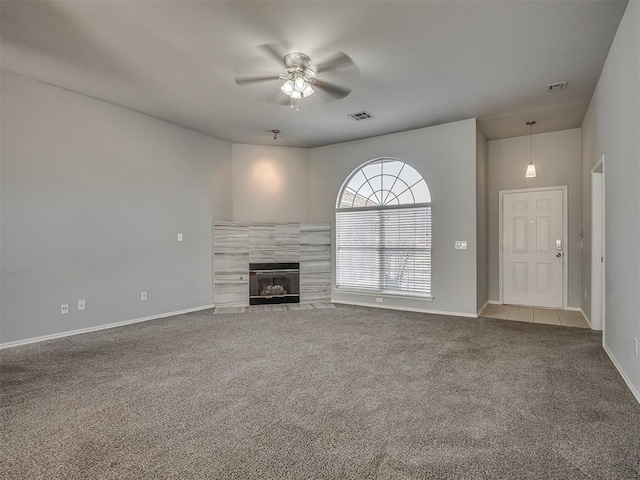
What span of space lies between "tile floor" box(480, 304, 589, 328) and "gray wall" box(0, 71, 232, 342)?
4.74m

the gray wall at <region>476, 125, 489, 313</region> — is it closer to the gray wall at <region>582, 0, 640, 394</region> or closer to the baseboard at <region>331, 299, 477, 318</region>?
the baseboard at <region>331, 299, 477, 318</region>

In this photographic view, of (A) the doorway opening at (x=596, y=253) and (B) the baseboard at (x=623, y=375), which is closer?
(B) the baseboard at (x=623, y=375)

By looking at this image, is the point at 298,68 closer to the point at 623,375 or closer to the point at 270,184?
the point at 270,184

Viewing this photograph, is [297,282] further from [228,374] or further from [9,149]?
[9,149]

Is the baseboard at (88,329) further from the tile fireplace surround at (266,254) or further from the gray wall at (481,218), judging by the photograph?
the gray wall at (481,218)

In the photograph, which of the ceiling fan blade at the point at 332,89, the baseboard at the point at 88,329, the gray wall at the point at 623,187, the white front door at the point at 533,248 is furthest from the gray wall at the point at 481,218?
the baseboard at the point at 88,329

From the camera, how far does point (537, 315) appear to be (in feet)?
17.5

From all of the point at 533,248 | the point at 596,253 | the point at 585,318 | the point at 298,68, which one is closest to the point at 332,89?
the point at 298,68

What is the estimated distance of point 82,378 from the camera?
2963 mm

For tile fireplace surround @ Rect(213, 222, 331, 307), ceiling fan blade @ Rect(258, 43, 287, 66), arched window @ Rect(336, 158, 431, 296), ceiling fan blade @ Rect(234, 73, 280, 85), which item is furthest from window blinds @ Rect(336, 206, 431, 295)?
ceiling fan blade @ Rect(258, 43, 287, 66)

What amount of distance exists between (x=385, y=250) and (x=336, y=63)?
335 cm

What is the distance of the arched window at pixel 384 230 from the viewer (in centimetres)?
573

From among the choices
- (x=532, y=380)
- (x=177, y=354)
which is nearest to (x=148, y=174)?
(x=177, y=354)

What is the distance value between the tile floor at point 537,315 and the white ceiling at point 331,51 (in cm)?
292
